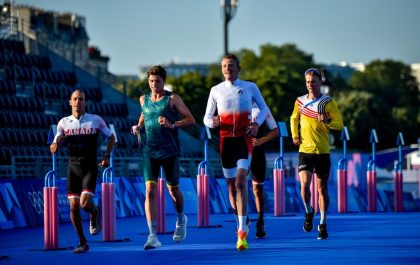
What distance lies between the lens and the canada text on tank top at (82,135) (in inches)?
604

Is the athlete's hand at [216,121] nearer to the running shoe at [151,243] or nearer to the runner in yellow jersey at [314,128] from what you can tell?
the running shoe at [151,243]

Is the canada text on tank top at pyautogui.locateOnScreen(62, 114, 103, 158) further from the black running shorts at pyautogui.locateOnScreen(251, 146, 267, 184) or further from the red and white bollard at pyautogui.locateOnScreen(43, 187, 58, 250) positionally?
the black running shorts at pyautogui.locateOnScreen(251, 146, 267, 184)

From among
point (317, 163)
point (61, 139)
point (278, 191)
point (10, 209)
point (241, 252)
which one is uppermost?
point (61, 139)

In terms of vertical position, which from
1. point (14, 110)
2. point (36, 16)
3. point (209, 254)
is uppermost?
point (36, 16)

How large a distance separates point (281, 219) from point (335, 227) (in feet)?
10.9

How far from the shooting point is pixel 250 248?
15.1 metres

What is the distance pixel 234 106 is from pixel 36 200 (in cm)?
907

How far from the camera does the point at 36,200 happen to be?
77.8ft

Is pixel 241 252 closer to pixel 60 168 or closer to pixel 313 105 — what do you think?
pixel 313 105

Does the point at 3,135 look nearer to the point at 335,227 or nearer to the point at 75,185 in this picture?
the point at 335,227

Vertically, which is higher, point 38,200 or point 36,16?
point 36,16

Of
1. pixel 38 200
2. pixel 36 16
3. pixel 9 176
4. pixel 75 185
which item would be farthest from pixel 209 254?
pixel 36 16

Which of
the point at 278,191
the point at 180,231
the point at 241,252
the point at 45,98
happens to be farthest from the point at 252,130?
the point at 45,98

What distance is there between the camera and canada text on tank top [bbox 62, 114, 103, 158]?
50.3 ft
